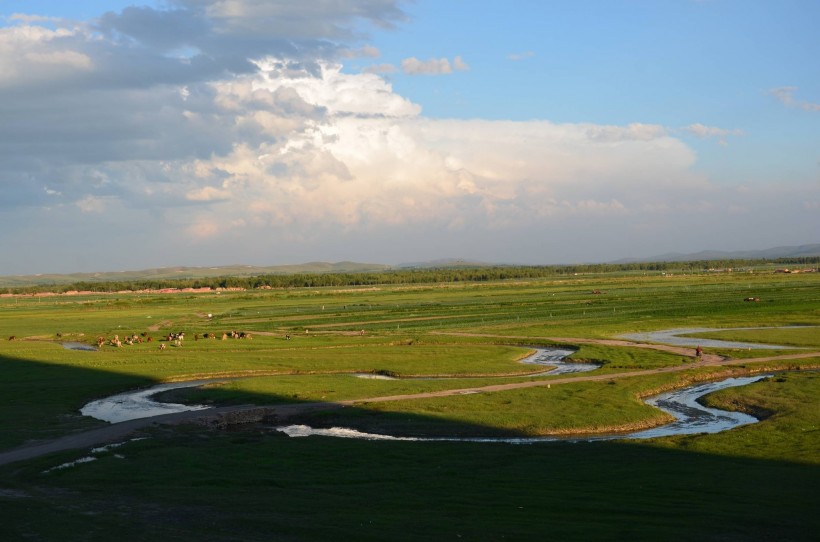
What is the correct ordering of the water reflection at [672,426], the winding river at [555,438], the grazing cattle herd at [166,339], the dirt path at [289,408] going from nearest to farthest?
1. the dirt path at [289,408]
2. the water reflection at [672,426]
3. the winding river at [555,438]
4. the grazing cattle herd at [166,339]

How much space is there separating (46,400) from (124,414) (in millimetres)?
4814

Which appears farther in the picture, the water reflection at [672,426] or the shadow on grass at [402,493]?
the water reflection at [672,426]

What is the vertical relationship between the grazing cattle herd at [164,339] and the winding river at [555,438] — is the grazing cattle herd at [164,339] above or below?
above

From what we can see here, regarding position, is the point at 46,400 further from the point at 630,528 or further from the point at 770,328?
the point at 770,328

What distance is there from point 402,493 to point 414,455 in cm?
465

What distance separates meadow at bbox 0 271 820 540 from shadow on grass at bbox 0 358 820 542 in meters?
0.08

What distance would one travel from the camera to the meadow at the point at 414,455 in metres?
16.5

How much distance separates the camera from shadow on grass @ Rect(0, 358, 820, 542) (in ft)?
52.4

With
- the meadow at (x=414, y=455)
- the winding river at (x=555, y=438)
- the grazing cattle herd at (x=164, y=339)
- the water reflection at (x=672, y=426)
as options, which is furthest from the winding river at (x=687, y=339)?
the grazing cattle herd at (x=164, y=339)

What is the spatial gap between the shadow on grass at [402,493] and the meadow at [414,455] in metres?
0.08

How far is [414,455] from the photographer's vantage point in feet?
79.2

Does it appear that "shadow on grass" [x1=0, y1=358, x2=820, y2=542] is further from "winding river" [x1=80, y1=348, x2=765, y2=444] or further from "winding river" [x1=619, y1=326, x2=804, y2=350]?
"winding river" [x1=619, y1=326, x2=804, y2=350]

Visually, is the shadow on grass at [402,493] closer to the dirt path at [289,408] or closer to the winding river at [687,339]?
the dirt path at [289,408]

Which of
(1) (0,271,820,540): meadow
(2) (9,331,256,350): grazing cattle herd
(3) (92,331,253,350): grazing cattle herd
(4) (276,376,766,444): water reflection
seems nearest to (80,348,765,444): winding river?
(4) (276,376,766,444): water reflection
